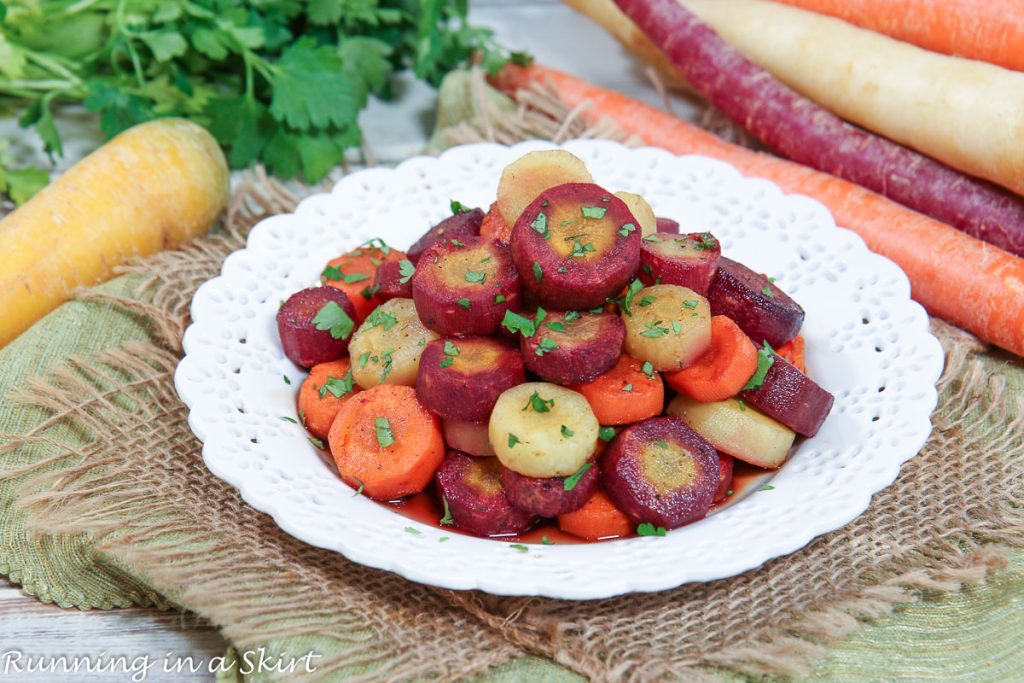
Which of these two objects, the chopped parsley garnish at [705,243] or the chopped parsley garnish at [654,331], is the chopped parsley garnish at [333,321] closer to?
the chopped parsley garnish at [654,331]

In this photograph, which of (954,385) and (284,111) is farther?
(284,111)

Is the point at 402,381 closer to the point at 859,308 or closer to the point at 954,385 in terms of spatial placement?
the point at 859,308

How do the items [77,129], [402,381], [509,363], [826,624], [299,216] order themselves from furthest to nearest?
[77,129], [299,216], [402,381], [509,363], [826,624]

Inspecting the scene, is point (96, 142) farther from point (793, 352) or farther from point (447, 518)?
point (793, 352)

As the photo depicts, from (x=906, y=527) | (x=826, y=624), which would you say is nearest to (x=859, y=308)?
(x=906, y=527)

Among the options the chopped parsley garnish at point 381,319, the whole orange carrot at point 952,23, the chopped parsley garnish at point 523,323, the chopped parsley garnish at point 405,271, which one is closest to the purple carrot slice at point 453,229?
the chopped parsley garnish at point 405,271

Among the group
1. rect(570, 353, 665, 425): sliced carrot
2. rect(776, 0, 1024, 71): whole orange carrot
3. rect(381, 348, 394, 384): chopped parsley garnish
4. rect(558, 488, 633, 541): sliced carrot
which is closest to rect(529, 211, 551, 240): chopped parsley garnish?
rect(570, 353, 665, 425): sliced carrot

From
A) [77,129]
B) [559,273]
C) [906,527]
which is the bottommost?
[77,129]
